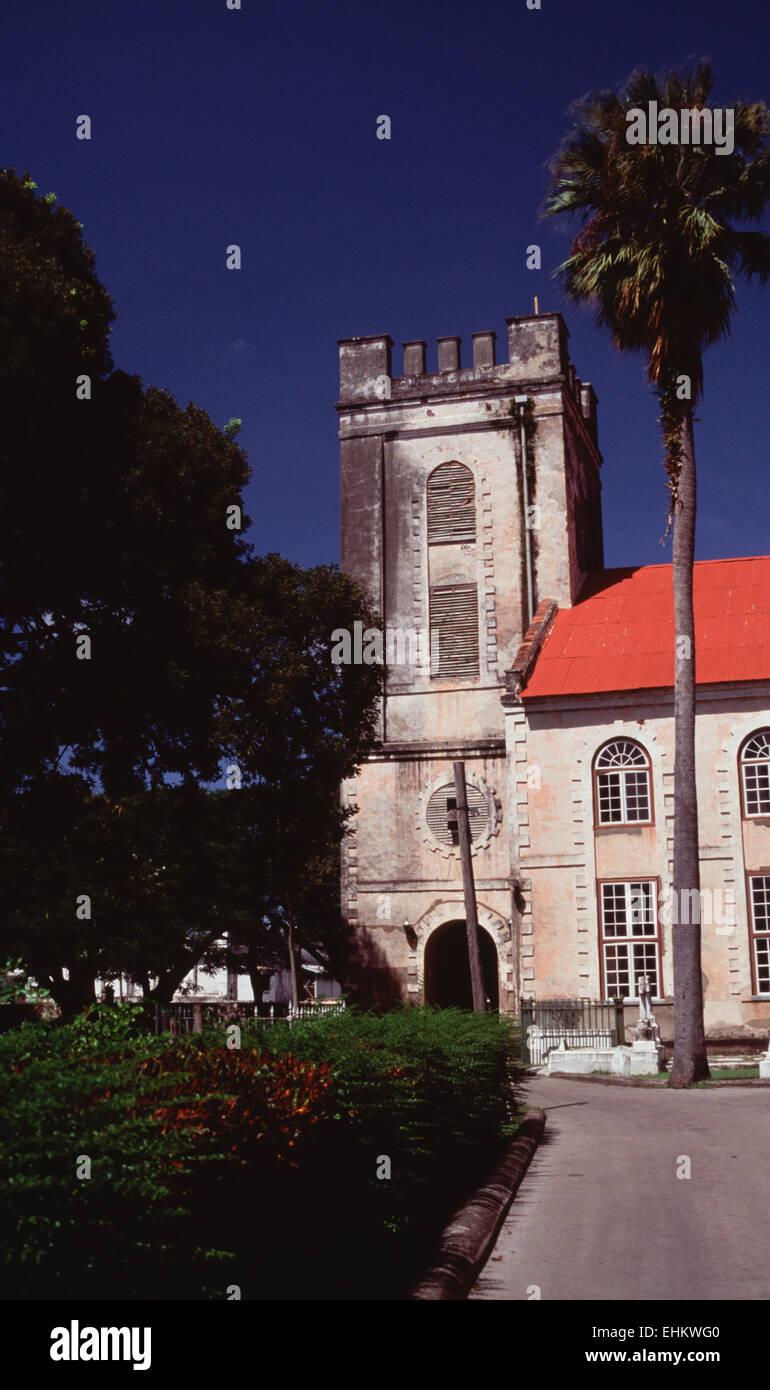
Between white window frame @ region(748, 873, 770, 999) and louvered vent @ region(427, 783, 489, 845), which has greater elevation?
louvered vent @ region(427, 783, 489, 845)

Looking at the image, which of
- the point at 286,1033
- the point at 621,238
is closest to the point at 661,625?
the point at 621,238

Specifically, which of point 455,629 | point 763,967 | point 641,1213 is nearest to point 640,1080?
point 763,967

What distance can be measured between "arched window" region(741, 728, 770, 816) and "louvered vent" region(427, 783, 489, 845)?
25.1ft

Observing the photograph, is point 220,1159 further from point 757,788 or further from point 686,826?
point 757,788

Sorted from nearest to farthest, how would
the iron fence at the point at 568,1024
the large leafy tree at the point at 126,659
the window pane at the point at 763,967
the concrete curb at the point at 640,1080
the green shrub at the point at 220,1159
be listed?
the green shrub at the point at 220,1159, the large leafy tree at the point at 126,659, the concrete curb at the point at 640,1080, the iron fence at the point at 568,1024, the window pane at the point at 763,967

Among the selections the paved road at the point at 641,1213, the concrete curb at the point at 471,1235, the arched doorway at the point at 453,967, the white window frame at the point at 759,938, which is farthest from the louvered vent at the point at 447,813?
the concrete curb at the point at 471,1235

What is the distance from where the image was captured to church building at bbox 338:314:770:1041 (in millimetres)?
32250

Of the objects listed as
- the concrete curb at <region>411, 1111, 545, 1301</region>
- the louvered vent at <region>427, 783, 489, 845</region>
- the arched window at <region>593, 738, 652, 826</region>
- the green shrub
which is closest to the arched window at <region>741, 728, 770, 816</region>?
the arched window at <region>593, 738, 652, 826</region>

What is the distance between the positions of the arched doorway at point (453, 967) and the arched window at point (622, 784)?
5674 millimetres

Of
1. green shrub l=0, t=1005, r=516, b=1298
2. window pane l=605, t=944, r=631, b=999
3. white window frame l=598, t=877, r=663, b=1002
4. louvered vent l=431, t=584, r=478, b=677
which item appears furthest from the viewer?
louvered vent l=431, t=584, r=478, b=677

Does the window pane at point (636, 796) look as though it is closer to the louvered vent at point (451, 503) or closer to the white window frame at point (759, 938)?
the white window frame at point (759, 938)

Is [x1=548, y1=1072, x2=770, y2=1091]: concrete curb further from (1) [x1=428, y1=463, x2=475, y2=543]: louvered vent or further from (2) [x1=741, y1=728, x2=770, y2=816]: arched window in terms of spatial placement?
(1) [x1=428, y1=463, x2=475, y2=543]: louvered vent

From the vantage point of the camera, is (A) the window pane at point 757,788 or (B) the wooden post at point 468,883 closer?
(B) the wooden post at point 468,883

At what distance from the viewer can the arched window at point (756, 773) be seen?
3195 cm
